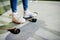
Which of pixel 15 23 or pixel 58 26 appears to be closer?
pixel 15 23

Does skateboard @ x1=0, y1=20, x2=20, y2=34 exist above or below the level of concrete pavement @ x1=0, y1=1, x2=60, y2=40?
above

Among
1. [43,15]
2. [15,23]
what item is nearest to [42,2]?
[43,15]

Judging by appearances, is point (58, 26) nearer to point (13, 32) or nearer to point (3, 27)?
point (13, 32)

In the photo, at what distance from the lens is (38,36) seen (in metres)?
1.71

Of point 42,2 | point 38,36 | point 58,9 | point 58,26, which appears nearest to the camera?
point 38,36

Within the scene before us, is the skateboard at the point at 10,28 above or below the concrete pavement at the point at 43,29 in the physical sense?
above

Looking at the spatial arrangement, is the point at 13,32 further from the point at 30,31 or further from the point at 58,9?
the point at 58,9

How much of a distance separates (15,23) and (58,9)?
4.32 feet

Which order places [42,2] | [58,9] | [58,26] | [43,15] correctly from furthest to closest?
[42,2]
[58,9]
[43,15]
[58,26]

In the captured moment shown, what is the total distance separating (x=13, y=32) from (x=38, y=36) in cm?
34

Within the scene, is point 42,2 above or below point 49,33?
above

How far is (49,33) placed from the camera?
5.87 ft

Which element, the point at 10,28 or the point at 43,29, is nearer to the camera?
the point at 10,28

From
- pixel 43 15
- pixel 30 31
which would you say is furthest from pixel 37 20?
pixel 30 31
